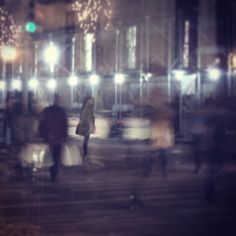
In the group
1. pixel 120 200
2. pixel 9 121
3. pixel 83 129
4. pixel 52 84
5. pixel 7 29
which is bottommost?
pixel 120 200

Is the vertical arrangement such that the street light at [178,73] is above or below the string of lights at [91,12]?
below

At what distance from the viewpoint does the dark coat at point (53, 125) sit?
36.9ft

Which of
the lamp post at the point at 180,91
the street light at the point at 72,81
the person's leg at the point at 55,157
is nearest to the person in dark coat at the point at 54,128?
the person's leg at the point at 55,157

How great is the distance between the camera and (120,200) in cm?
950

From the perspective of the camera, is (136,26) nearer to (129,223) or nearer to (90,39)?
(90,39)

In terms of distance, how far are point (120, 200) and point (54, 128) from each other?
2.44 metres

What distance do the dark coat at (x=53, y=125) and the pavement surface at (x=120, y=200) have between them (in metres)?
0.94

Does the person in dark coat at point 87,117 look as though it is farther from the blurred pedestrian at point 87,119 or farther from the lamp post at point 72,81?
the lamp post at point 72,81

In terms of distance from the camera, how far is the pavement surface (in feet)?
25.0

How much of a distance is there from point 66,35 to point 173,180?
24.2 m

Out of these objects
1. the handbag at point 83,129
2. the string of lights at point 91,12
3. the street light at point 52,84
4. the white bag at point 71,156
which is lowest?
the white bag at point 71,156

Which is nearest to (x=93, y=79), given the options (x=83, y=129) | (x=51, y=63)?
(x=51, y=63)

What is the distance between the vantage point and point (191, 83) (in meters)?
24.0

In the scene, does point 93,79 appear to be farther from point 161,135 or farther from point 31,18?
point 31,18
